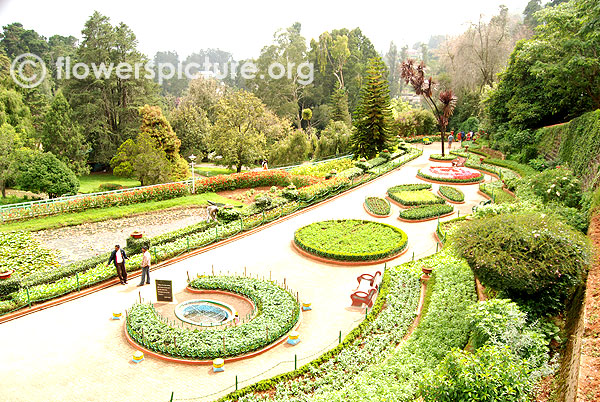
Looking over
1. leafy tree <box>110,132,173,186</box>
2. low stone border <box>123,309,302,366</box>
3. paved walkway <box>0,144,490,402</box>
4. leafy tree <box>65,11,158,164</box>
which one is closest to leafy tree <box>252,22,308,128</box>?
leafy tree <box>65,11,158,164</box>

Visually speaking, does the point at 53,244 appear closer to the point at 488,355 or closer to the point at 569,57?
the point at 488,355

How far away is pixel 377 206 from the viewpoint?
72.3 ft

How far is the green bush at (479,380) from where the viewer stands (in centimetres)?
648

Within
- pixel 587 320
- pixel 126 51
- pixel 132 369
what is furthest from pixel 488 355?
pixel 126 51

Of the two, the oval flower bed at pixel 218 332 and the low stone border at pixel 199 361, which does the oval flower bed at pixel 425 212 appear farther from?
the low stone border at pixel 199 361

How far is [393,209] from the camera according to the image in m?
22.1

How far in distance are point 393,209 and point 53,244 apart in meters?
16.6

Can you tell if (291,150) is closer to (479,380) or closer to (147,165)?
(147,165)

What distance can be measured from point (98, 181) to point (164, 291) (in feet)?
99.8

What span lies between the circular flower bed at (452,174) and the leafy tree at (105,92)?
27.4 meters

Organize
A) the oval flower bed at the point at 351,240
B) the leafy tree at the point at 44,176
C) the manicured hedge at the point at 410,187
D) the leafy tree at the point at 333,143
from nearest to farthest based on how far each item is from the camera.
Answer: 1. the oval flower bed at the point at 351,240
2. the manicured hedge at the point at 410,187
3. the leafy tree at the point at 44,176
4. the leafy tree at the point at 333,143

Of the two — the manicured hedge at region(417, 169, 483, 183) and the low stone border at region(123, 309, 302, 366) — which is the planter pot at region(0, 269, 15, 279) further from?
the manicured hedge at region(417, 169, 483, 183)

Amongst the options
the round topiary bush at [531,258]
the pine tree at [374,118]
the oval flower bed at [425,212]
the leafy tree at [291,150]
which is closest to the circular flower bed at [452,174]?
the pine tree at [374,118]

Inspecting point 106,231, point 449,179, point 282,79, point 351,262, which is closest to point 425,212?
point 351,262
